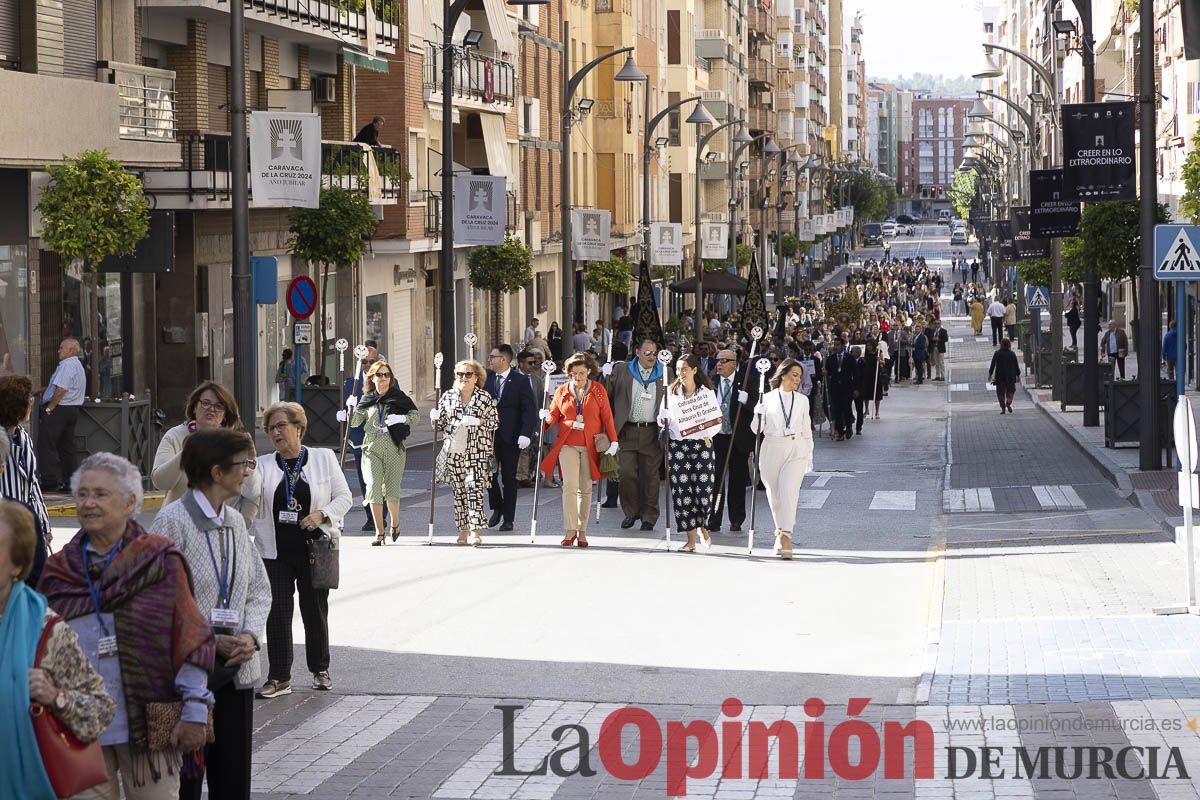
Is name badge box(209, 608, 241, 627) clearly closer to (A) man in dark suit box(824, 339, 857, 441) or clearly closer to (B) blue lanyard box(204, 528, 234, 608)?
(B) blue lanyard box(204, 528, 234, 608)

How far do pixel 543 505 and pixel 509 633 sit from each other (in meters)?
9.26

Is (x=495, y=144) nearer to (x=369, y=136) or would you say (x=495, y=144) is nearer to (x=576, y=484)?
(x=369, y=136)

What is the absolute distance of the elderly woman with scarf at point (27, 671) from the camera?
550 cm

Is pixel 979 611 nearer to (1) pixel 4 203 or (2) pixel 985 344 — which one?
(1) pixel 4 203

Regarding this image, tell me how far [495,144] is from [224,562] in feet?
139

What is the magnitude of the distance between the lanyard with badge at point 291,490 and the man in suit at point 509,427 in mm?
8740

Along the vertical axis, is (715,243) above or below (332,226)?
above

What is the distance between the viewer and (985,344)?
239ft

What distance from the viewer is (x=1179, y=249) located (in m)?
18.6

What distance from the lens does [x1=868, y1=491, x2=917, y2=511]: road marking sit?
882 inches

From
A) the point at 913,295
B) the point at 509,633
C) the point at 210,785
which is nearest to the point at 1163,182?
the point at 913,295

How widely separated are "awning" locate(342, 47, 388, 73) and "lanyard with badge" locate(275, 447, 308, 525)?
2849cm

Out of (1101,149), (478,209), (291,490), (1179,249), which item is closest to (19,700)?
(291,490)

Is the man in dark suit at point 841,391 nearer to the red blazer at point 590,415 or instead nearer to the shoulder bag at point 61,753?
the red blazer at point 590,415
